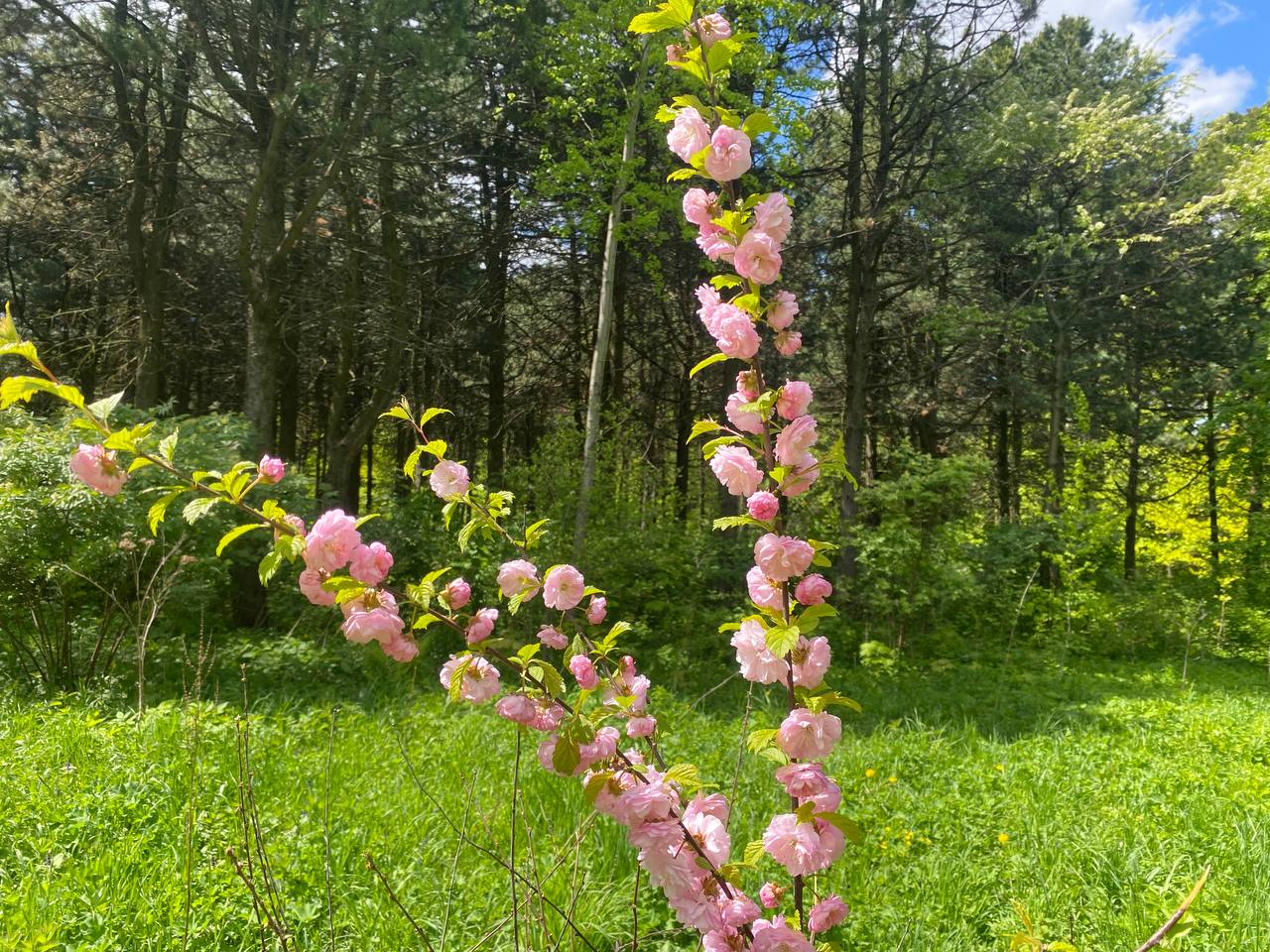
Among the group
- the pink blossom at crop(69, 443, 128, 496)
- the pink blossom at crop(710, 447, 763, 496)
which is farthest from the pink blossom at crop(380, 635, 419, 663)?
the pink blossom at crop(710, 447, 763, 496)

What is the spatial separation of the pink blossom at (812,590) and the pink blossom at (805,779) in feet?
0.75

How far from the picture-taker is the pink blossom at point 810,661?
1.08 meters

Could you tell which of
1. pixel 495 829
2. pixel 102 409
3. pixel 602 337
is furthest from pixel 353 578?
pixel 602 337

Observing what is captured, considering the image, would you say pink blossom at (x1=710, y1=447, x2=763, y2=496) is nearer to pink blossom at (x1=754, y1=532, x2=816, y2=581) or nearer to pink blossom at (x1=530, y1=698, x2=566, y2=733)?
pink blossom at (x1=754, y1=532, x2=816, y2=581)

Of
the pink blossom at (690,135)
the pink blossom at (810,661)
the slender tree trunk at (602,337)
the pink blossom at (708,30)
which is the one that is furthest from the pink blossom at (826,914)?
the slender tree trunk at (602,337)

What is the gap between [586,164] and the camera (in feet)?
23.3

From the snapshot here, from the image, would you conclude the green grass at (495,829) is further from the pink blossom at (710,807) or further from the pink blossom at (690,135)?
the pink blossom at (690,135)

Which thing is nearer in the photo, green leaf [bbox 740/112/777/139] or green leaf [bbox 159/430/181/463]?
green leaf [bbox 159/430/181/463]

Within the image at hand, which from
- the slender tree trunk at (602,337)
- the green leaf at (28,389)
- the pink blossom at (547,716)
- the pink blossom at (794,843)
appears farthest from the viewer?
the slender tree trunk at (602,337)

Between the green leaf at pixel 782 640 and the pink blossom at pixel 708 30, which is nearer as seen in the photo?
the green leaf at pixel 782 640

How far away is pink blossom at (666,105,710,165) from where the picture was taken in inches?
45.7

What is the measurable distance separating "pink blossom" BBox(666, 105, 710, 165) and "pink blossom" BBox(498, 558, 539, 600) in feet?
2.38

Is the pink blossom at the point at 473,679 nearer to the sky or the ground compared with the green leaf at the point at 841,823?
nearer to the sky

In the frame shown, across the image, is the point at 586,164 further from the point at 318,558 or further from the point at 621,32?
the point at 318,558
